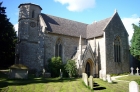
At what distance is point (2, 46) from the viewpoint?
25000 mm

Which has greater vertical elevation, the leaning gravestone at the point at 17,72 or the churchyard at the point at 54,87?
the leaning gravestone at the point at 17,72

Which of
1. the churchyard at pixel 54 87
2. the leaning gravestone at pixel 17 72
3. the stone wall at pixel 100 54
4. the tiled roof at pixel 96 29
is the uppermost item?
the tiled roof at pixel 96 29

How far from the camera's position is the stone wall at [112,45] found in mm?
27756

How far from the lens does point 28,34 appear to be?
2884 cm

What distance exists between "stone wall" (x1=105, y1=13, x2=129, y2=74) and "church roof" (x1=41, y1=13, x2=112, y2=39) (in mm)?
1357

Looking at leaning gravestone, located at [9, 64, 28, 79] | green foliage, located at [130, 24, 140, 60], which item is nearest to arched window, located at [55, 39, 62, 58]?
leaning gravestone, located at [9, 64, 28, 79]

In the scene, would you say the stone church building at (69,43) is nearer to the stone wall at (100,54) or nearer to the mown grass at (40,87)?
the stone wall at (100,54)

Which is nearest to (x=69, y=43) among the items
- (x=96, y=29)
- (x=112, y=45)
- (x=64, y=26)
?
(x=64, y=26)

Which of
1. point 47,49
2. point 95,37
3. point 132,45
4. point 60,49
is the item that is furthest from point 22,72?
point 132,45

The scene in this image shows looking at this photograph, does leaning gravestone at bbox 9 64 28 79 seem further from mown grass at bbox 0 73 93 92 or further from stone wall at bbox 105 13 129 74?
stone wall at bbox 105 13 129 74

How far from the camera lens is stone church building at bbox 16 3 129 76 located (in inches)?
1031

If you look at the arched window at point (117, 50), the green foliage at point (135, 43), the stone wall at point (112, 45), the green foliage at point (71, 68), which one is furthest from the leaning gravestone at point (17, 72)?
the green foliage at point (135, 43)

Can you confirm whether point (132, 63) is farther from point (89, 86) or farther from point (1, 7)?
point (1, 7)

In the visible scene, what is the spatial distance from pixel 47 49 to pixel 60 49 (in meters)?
2.92
